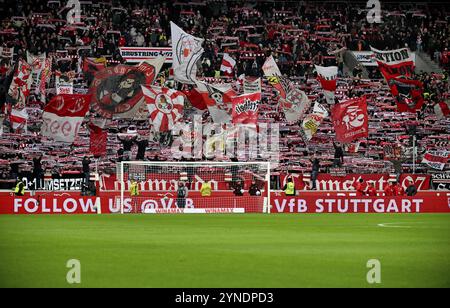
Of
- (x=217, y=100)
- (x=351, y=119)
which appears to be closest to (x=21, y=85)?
(x=217, y=100)

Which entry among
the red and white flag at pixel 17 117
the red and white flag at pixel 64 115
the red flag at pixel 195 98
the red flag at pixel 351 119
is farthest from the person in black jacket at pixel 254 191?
the red and white flag at pixel 17 117

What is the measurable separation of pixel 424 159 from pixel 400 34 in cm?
1160

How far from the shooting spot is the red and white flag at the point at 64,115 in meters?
45.9

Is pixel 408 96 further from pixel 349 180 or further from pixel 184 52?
pixel 184 52

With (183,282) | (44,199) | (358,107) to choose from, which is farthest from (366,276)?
(358,107)

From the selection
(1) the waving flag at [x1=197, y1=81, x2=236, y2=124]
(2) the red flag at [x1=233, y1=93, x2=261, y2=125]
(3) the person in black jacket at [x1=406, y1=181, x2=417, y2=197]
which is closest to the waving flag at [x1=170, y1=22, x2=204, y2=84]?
(1) the waving flag at [x1=197, y1=81, x2=236, y2=124]

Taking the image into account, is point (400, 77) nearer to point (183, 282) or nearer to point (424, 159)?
point (424, 159)

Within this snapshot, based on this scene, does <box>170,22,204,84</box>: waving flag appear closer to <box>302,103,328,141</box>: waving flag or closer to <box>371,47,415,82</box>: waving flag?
<box>302,103,328,141</box>: waving flag

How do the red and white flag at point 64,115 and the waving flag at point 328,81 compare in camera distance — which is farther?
the waving flag at point 328,81

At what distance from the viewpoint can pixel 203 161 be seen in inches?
1865

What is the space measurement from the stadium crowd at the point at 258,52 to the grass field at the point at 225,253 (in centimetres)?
1927

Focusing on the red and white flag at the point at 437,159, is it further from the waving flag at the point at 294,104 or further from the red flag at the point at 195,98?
the red flag at the point at 195,98

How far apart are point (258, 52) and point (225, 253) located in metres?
39.5
